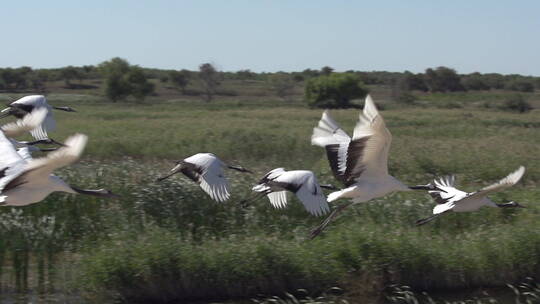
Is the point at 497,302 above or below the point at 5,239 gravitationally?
below

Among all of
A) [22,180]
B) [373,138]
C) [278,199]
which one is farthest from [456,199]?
[22,180]

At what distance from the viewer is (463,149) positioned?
69.5ft

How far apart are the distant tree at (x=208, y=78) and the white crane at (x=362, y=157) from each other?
4644 cm

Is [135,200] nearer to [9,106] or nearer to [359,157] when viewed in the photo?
[9,106]

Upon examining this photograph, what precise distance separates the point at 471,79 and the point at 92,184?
60.5 metres

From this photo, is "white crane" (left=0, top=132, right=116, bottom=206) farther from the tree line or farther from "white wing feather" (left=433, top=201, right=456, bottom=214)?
the tree line

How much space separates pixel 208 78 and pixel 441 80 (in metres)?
19.2

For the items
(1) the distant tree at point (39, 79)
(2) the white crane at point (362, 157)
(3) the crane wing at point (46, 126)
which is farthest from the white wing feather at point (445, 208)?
(1) the distant tree at point (39, 79)

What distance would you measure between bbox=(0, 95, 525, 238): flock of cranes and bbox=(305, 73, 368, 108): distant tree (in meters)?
33.6

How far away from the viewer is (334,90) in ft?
153

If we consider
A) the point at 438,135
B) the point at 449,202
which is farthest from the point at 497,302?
the point at 438,135

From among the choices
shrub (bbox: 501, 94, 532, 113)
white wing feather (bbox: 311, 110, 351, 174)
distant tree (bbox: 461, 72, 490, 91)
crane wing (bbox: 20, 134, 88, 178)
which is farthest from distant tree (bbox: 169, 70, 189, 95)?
crane wing (bbox: 20, 134, 88, 178)

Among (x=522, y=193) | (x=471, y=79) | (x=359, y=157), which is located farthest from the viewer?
(x=471, y=79)

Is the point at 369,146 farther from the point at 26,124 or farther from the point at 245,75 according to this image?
the point at 245,75
